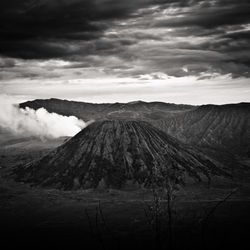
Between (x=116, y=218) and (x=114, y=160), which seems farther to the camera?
(x=114, y=160)

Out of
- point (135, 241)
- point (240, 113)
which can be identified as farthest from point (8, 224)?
point (240, 113)

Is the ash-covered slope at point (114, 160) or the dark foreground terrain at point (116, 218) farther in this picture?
the ash-covered slope at point (114, 160)

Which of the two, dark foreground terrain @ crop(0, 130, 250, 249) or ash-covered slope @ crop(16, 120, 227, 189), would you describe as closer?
dark foreground terrain @ crop(0, 130, 250, 249)

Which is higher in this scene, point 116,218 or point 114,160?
point 114,160

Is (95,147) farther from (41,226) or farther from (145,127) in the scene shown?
(41,226)
